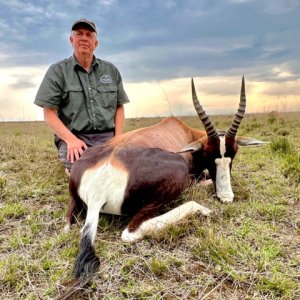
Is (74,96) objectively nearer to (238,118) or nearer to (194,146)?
(194,146)

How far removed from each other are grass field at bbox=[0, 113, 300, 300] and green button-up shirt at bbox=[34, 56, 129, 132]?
1078mm

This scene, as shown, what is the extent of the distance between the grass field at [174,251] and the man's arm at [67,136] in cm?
58

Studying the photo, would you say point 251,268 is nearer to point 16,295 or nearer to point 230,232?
point 230,232

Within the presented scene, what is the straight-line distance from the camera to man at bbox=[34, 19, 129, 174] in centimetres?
542

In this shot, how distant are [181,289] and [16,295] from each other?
1214mm

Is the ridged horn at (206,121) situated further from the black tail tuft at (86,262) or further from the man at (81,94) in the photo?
the black tail tuft at (86,262)

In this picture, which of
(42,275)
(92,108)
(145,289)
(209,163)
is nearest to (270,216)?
(209,163)

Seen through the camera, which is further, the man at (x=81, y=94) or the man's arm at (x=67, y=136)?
the man at (x=81, y=94)

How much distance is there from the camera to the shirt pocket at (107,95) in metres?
5.80

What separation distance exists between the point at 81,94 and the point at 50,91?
1.47 ft

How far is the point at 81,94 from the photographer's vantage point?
18.4 ft

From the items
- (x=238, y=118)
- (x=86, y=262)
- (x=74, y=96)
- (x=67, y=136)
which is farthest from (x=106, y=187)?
(x=74, y=96)

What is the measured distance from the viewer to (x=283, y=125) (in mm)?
13211

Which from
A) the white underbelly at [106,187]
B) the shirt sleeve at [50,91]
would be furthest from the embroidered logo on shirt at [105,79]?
the white underbelly at [106,187]
